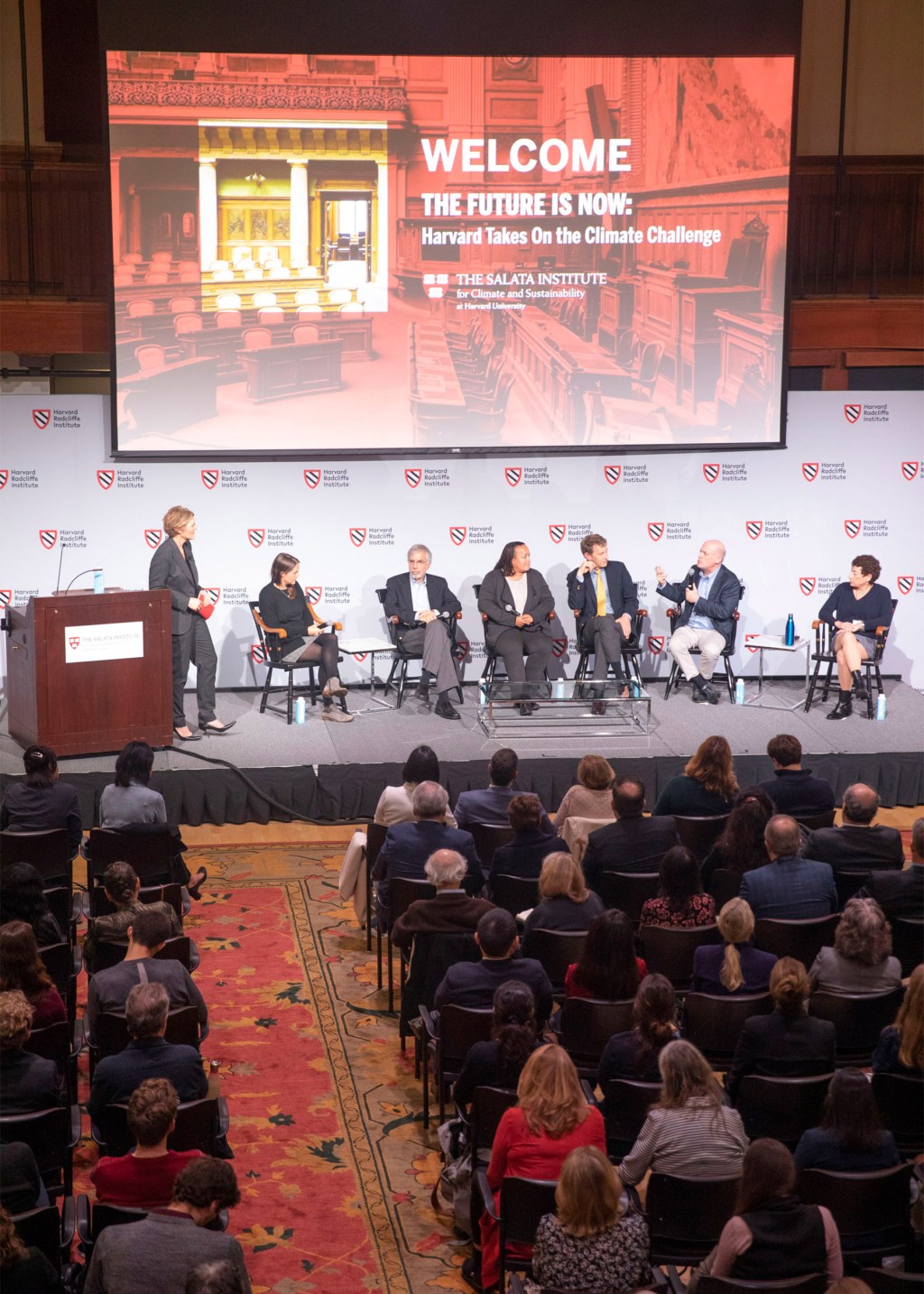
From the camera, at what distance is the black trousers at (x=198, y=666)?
9.71 meters

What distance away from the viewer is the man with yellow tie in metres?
10.6

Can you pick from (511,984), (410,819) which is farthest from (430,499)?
(511,984)

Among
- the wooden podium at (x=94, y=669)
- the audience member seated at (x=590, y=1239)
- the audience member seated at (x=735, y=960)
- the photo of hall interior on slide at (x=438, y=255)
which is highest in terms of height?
the photo of hall interior on slide at (x=438, y=255)

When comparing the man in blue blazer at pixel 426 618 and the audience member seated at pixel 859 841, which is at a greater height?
the man in blue blazer at pixel 426 618

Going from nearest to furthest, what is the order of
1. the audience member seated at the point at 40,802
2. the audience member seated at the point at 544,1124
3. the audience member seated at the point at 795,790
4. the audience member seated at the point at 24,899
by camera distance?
the audience member seated at the point at 544,1124 < the audience member seated at the point at 24,899 < the audience member seated at the point at 40,802 < the audience member seated at the point at 795,790

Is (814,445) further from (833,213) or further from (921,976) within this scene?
(921,976)

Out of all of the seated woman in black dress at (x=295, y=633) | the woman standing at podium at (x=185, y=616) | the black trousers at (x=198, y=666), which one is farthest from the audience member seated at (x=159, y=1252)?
the seated woman in black dress at (x=295, y=633)

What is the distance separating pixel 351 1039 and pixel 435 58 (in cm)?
689

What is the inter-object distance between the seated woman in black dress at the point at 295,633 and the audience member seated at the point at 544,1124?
6.16 m

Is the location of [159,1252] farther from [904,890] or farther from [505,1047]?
[904,890]

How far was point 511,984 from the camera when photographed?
469 cm

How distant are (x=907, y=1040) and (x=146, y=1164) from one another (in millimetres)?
2311

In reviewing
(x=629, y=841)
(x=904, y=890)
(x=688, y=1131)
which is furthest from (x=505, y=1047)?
(x=904, y=890)

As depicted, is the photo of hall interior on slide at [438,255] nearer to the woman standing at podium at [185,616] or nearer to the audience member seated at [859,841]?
the woman standing at podium at [185,616]
